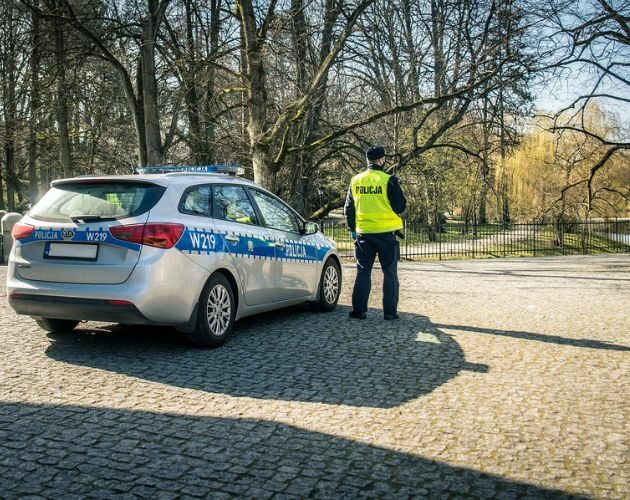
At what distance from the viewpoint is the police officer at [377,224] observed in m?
7.77

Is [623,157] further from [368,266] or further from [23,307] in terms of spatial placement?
[23,307]

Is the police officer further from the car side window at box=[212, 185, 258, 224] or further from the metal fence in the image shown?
the metal fence

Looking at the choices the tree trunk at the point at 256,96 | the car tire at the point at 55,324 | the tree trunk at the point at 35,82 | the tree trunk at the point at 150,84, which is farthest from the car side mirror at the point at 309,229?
the tree trunk at the point at 35,82

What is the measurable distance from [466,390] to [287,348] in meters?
2.00

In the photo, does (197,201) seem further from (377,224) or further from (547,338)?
(547,338)

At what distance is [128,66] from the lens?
1855cm

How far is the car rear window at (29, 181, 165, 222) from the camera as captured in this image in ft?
18.9

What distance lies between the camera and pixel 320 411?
432cm

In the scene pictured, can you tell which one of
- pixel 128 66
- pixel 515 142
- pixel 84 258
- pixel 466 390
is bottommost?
pixel 466 390

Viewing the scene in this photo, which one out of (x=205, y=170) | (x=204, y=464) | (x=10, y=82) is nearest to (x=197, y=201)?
(x=205, y=170)

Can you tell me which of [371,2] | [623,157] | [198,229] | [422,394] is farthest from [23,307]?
[623,157]

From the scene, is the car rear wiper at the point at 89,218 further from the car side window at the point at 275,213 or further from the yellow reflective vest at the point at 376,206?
the yellow reflective vest at the point at 376,206

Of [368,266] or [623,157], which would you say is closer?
[368,266]

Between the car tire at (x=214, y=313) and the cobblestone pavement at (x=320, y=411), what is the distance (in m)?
0.18
